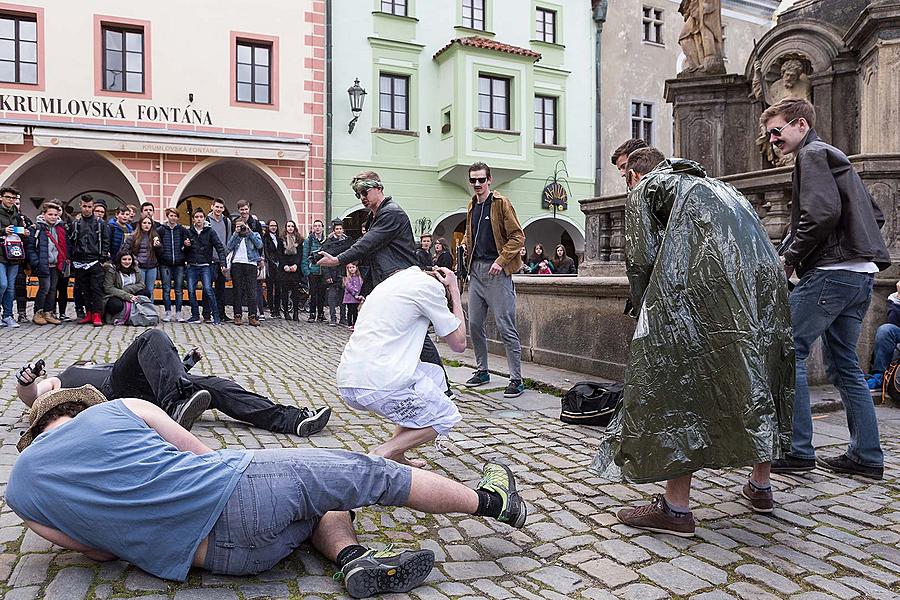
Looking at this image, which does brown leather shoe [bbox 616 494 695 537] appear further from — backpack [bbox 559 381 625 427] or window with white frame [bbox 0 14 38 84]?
window with white frame [bbox 0 14 38 84]

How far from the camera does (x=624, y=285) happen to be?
6945mm

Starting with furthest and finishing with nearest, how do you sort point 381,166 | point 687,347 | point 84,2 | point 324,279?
point 381,166 → point 84,2 → point 324,279 → point 687,347

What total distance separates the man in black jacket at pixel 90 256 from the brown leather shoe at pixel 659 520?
35.4ft

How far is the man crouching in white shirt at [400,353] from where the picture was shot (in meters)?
3.89

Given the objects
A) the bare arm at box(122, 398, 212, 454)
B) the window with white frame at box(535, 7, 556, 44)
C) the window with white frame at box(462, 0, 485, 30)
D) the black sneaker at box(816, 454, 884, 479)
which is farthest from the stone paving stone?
the window with white frame at box(535, 7, 556, 44)

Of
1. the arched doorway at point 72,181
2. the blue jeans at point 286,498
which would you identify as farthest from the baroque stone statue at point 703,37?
the arched doorway at point 72,181

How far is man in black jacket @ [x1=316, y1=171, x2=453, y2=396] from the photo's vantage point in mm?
5504

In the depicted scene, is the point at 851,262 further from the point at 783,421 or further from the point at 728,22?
the point at 728,22

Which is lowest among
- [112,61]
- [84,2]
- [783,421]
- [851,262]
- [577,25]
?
[783,421]

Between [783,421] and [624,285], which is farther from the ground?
[624,285]

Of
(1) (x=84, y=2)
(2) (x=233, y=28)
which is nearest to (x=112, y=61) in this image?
(1) (x=84, y=2)

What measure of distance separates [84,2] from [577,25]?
592 inches

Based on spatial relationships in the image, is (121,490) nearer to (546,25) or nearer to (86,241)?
(86,241)

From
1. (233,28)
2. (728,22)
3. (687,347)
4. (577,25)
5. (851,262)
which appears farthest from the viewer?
(728,22)
